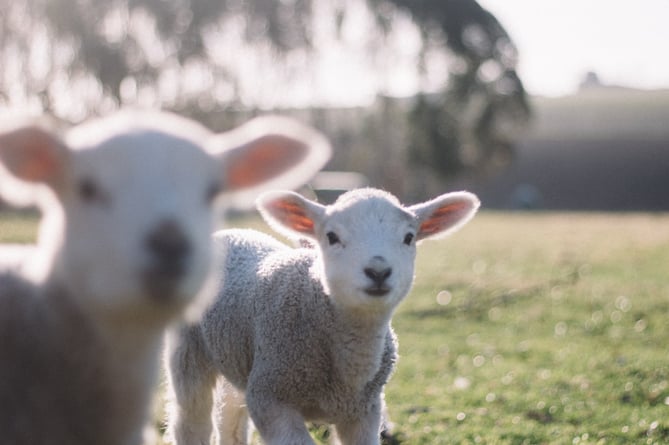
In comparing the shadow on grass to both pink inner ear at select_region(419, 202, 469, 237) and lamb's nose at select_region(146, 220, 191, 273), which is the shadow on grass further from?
lamb's nose at select_region(146, 220, 191, 273)

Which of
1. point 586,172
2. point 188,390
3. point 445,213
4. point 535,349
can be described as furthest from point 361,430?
point 586,172

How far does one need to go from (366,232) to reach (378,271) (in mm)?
348

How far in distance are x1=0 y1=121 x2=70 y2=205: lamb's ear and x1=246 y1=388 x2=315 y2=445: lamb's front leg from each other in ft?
6.31

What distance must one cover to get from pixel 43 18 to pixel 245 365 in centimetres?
2516

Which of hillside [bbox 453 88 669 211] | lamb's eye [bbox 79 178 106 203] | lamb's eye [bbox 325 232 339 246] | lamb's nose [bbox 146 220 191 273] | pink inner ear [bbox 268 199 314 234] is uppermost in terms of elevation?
lamb's eye [bbox 79 178 106 203]

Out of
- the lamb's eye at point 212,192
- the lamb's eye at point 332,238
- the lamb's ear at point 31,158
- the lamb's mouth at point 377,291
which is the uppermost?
the lamb's ear at point 31,158

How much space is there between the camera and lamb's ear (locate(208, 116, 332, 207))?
3420 millimetres

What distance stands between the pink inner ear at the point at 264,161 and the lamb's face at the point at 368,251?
1271mm

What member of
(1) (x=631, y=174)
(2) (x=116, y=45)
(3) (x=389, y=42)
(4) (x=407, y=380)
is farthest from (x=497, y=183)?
(4) (x=407, y=380)

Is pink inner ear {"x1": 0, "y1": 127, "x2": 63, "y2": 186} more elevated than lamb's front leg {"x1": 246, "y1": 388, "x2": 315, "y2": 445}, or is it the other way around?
pink inner ear {"x1": 0, "y1": 127, "x2": 63, "y2": 186}

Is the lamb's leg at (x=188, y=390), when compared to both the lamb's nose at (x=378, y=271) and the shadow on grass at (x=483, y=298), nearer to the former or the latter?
the lamb's nose at (x=378, y=271)

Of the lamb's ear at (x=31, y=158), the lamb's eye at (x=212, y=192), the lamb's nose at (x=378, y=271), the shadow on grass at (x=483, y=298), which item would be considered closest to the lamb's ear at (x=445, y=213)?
the lamb's nose at (x=378, y=271)

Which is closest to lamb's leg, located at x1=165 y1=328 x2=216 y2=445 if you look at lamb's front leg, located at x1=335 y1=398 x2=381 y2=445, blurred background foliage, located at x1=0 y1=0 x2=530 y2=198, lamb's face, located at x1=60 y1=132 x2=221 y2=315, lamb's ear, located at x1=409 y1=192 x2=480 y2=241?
lamb's front leg, located at x1=335 y1=398 x2=381 y2=445

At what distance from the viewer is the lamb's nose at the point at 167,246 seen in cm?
274
